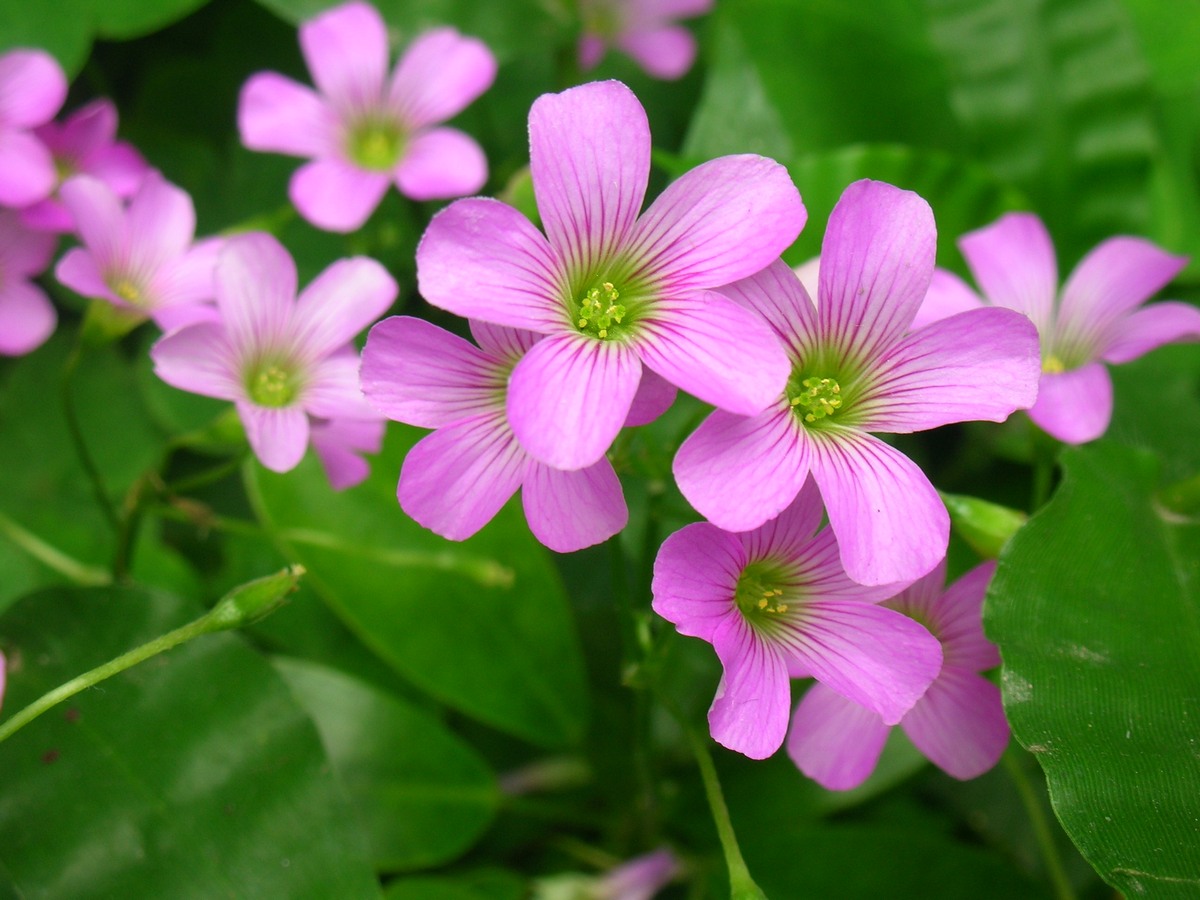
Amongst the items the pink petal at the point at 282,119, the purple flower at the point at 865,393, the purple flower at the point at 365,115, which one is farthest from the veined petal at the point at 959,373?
the pink petal at the point at 282,119

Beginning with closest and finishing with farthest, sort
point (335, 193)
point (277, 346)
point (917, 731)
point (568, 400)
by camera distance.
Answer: point (568, 400)
point (917, 731)
point (277, 346)
point (335, 193)

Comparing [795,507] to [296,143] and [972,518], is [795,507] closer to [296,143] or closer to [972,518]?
[972,518]

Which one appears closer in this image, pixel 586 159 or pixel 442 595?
pixel 586 159

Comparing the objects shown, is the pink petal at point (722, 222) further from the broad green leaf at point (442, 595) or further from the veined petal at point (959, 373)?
the broad green leaf at point (442, 595)

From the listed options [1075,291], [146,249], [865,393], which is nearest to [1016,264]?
[1075,291]

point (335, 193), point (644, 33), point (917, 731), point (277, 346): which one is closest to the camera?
point (917, 731)

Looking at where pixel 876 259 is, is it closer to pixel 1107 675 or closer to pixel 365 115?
pixel 1107 675

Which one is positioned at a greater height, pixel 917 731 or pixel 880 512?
pixel 880 512

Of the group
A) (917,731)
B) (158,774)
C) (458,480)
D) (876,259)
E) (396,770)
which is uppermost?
(876,259)
